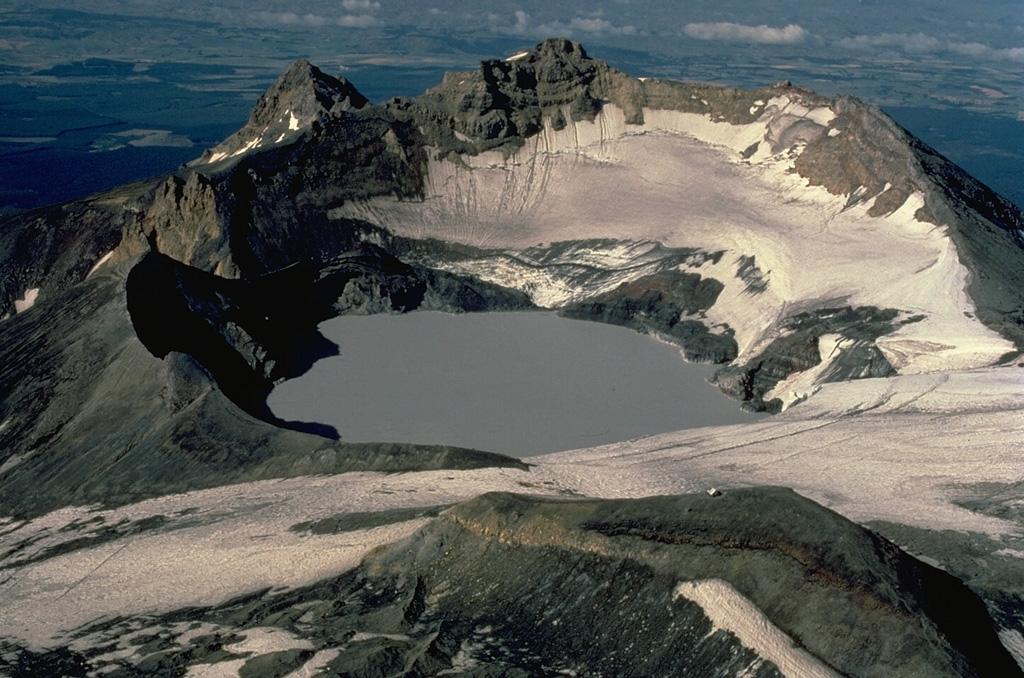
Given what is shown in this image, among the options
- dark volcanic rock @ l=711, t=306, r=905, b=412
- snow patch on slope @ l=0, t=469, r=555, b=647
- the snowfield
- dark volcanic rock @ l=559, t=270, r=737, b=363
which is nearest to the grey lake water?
dark volcanic rock @ l=559, t=270, r=737, b=363

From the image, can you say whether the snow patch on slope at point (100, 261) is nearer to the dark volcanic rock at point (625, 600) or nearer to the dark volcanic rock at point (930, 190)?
the dark volcanic rock at point (625, 600)

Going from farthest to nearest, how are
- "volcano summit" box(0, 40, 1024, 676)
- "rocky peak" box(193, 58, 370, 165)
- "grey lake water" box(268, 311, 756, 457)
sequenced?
"rocky peak" box(193, 58, 370, 165) < "grey lake water" box(268, 311, 756, 457) < "volcano summit" box(0, 40, 1024, 676)

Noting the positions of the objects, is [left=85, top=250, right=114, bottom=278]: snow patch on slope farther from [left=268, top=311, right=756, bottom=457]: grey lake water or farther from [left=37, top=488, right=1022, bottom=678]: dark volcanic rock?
[left=37, top=488, right=1022, bottom=678]: dark volcanic rock

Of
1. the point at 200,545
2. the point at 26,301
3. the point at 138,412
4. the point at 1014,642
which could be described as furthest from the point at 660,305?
the point at 26,301

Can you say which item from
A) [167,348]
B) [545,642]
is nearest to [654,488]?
[545,642]

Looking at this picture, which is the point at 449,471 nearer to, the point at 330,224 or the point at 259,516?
the point at 259,516

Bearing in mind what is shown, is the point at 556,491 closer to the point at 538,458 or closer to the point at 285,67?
the point at 538,458
